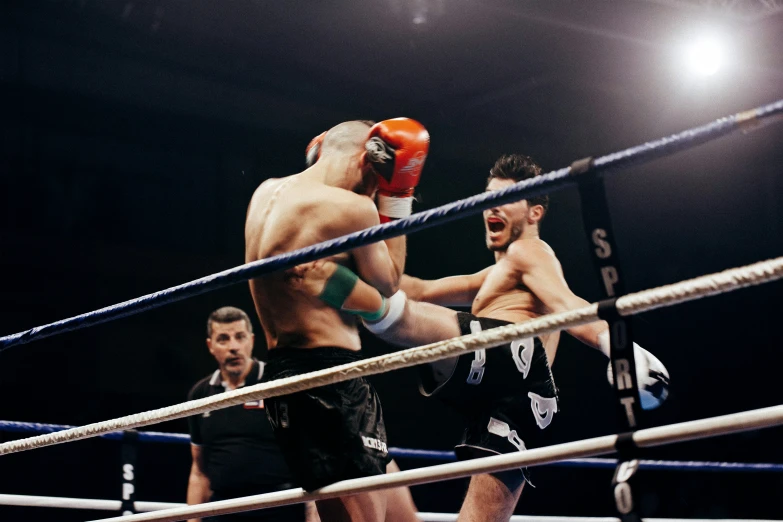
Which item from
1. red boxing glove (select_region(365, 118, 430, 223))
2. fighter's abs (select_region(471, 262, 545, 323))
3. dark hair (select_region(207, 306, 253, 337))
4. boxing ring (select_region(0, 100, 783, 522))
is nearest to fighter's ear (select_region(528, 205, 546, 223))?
fighter's abs (select_region(471, 262, 545, 323))

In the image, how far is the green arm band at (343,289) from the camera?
1.90 m

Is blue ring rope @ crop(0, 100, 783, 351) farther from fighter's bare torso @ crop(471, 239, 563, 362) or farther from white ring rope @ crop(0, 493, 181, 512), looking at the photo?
fighter's bare torso @ crop(471, 239, 563, 362)

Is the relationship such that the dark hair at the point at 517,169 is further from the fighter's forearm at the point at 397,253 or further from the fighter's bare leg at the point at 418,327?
the fighter's bare leg at the point at 418,327

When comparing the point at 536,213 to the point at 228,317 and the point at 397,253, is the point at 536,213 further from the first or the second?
the point at 228,317

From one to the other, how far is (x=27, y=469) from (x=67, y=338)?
875mm

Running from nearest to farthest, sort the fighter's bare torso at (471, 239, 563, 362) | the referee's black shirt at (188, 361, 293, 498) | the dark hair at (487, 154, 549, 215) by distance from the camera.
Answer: the fighter's bare torso at (471, 239, 563, 362) < the dark hair at (487, 154, 549, 215) < the referee's black shirt at (188, 361, 293, 498)

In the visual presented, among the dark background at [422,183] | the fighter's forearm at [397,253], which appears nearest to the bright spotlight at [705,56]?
the dark background at [422,183]

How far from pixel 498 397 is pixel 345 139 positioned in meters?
0.72

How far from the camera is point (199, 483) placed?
354cm

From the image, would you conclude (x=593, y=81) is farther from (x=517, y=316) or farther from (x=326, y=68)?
(x=517, y=316)

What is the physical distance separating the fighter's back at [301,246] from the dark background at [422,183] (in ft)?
13.2

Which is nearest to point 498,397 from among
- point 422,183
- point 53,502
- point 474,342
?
point 474,342

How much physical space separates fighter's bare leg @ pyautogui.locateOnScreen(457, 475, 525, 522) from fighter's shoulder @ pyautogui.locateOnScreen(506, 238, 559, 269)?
62 cm

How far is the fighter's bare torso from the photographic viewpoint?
244 centimetres
